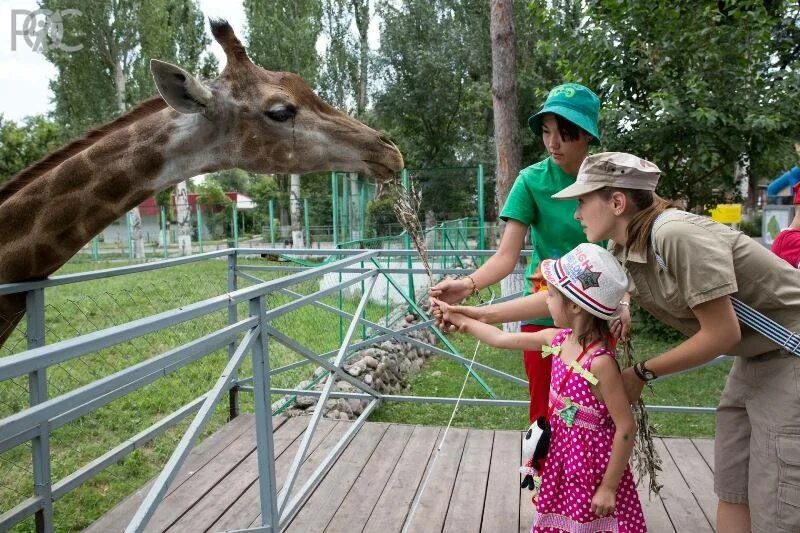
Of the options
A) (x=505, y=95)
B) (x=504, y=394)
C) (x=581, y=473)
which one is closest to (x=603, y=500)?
(x=581, y=473)

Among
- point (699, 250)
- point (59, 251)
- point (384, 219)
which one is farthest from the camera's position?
point (384, 219)

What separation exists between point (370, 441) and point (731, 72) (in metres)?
5.56

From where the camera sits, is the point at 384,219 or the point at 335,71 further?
the point at 335,71

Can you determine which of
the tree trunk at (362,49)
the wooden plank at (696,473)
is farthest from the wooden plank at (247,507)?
the tree trunk at (362,49)

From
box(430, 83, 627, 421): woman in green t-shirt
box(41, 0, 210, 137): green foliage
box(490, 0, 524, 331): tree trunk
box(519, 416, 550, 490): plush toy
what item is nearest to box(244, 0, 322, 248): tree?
box(41, 0, 210, 137): green foliage

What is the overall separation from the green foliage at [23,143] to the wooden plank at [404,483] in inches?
639

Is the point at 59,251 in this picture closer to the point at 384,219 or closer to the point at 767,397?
the point at 767,397

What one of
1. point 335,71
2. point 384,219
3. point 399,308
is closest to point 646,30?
point 399,308

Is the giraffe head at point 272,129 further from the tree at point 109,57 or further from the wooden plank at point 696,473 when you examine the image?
the tree at point 109,57

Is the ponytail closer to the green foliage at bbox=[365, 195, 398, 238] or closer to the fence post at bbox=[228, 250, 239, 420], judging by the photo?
the fence post at bbox=[228, 250, 239, 420]

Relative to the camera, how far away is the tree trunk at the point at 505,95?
732cm

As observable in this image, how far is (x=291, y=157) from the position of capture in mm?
2590

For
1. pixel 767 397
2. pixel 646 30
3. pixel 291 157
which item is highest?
pixel 646 30

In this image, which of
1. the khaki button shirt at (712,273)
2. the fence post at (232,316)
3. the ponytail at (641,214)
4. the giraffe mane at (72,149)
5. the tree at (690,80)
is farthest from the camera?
the tree at (690,80)
